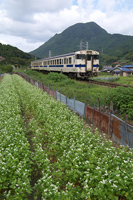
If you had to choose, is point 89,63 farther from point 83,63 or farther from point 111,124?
point 111,124

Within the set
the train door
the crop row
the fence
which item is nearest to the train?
the train door

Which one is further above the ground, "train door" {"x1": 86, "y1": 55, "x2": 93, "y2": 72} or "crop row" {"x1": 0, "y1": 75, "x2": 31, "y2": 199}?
"train door" {"x1": 86, "y1": 55, "x2": 93, "y2": 72}

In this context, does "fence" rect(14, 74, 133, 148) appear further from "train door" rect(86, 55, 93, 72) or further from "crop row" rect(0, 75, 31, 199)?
"train door" rect(86, 55, 93, 72)

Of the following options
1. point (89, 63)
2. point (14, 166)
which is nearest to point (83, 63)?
point (89, 63)

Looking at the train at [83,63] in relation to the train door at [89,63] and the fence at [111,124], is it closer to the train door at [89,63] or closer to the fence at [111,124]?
the train door at [89,63]

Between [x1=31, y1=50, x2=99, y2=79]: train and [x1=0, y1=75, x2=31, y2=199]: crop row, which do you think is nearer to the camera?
[x1=0, y1=75, x2=31, y2=199]: crop row

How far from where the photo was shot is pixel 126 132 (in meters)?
5.37

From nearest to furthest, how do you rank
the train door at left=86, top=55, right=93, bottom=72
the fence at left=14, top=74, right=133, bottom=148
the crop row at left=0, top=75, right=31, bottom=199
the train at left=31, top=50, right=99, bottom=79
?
the crop row at left=0, top=75, right=31, bottom=199
the fence at left=14, top=74, right=133, bottom=148
the train at left=31, top=50, right=99, bottom=79
the train door at left=86, top=55, right=93, bottom=72

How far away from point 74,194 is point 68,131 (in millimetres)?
2022

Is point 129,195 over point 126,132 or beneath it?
beneath

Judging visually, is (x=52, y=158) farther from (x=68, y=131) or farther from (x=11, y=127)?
(x=11, y=127)

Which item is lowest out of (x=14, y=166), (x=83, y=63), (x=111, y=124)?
(x=14, y=166)

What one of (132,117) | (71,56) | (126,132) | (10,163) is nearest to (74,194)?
(10,163)

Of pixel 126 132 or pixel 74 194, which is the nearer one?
pixel 74 194
